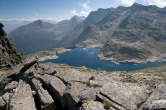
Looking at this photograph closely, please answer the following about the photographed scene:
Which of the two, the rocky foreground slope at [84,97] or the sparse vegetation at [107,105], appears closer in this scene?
the sparse vegetation at [107,105]

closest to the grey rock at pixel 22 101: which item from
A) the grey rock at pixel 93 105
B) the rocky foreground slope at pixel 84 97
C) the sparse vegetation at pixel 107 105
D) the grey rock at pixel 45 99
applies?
the rocky foreground slope at pixel 84 97

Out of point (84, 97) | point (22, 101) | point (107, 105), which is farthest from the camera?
point (22, 101)

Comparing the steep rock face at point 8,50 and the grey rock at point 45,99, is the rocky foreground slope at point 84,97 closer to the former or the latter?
the grey rock at point 45,99

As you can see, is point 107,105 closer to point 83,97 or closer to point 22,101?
point 83,97

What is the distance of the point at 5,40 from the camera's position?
17362cm

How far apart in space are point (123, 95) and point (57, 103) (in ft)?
37.3

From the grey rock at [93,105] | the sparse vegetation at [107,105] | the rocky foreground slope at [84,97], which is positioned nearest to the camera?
the grey rock at [93,105]

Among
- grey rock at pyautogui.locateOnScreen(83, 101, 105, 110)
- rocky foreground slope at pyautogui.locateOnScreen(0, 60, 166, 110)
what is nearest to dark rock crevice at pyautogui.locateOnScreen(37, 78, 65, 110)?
rocky foreground slope at pyautogui.locateOnScreen(0, 60, 166, 110)

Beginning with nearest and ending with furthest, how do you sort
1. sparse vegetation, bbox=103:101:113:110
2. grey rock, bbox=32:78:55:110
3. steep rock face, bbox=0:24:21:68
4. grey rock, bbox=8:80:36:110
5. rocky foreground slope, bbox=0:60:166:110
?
sparse vegetation, bbox=103:101:113:110
rocky foreground slope, bbox=0:60:166:110
grey rock, bbox=8:80:36:110
grey rock, bbox=32:78:55:110
steep rock face, bbox=0:24:21:68

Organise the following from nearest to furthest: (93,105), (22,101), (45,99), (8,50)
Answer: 1. (93,105)
2. (22,101)
3. (45,99)
4. (8,50)

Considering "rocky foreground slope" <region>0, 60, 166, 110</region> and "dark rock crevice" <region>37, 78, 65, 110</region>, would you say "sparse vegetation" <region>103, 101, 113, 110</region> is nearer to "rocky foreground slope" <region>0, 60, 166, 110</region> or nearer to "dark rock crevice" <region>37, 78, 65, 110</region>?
"rocky foreground slope" <region>0, 60, 166, 110</region>

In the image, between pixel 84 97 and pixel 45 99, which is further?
pixel 45 99

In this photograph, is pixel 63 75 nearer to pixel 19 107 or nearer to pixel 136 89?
pixel 19 107

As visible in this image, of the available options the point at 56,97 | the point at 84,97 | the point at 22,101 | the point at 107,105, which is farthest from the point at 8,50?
the point at 107,105
